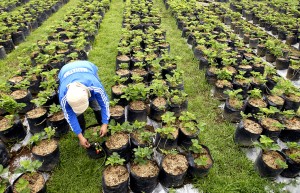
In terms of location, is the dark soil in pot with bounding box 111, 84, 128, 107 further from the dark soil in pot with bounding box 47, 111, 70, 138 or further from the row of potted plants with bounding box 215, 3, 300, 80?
the row of potted plants with bounding box 215, 3, 300, 80

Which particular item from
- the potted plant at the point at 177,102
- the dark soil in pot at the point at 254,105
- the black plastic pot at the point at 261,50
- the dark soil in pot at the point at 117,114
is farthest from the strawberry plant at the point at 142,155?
the black plastic pot at the point at 261,50

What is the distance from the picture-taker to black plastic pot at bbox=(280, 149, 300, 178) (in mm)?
3096

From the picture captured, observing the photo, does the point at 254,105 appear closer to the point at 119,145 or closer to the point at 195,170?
the point at 195,170

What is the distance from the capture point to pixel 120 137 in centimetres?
337

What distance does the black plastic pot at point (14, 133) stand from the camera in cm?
350

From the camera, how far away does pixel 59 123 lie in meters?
3.64

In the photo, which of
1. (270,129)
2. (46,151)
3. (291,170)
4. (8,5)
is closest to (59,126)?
(46,151)

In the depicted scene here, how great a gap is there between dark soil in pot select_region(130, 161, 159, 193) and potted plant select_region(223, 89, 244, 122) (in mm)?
1907

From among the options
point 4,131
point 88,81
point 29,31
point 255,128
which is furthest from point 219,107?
point 29,31

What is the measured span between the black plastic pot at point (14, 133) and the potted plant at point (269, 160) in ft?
12.0

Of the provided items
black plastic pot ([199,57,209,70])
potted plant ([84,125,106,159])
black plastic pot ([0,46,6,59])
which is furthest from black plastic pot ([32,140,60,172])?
black plastic pot ([0,46,6,59])

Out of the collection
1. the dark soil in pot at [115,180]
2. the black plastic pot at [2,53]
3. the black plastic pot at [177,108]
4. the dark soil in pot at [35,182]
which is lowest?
the black plastic pot at [2,53]

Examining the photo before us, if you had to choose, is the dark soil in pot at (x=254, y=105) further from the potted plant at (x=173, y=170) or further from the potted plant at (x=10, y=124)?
the potted plant at (x=10, y=124)

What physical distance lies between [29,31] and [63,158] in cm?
665
